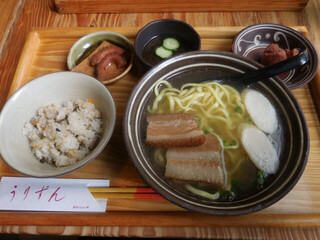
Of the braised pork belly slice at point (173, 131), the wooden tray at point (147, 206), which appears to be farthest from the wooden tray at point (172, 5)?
the braised pork belly slice at point (173, 131)

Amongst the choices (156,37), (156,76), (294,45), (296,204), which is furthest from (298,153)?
(156,37)

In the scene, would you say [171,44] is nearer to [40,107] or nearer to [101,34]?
[101,34]

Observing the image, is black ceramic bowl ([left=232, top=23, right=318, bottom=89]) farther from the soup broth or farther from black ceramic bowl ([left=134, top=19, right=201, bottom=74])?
the soup broth

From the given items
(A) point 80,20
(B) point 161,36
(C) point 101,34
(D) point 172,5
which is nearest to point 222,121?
(B) point 161,36

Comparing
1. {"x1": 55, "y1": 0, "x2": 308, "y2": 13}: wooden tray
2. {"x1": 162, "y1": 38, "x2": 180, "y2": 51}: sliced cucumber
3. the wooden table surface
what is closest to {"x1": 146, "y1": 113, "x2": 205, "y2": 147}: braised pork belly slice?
{"x1": 162, "y1": 38, "x2": 180, "y2": 51}: sliced cucumber

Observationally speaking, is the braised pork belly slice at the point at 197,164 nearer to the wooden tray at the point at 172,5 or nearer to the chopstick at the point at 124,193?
the chopstick at the point at 124,193

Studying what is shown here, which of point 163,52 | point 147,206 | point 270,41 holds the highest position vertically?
point 270,41
